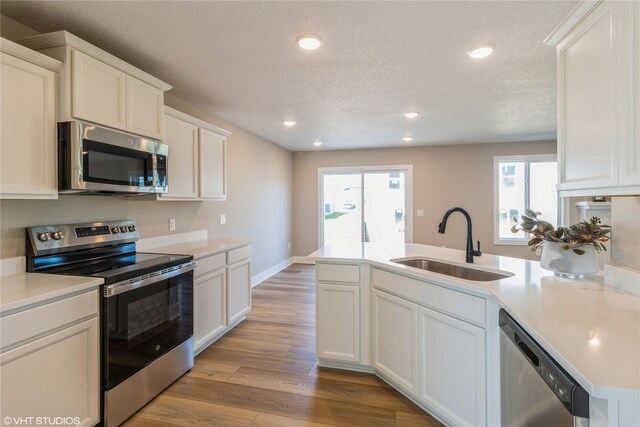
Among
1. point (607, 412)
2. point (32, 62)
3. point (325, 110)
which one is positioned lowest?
point (607, 412)

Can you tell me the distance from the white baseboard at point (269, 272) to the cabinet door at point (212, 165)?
1.89 m

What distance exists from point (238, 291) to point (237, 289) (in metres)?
0.04

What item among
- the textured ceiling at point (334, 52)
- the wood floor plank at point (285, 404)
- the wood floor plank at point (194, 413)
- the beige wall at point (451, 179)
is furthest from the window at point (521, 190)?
the wood floor plank at point (194, 413)

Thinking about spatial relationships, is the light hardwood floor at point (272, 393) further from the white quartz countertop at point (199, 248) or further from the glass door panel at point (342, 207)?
the glass door panel at point (342, 207)

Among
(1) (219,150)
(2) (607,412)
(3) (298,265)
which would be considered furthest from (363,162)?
(2) (607,412)

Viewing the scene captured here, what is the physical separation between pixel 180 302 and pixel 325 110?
8.48 feet

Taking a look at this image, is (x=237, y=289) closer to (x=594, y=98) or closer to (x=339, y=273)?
(x=339, y=273)

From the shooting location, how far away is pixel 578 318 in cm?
116

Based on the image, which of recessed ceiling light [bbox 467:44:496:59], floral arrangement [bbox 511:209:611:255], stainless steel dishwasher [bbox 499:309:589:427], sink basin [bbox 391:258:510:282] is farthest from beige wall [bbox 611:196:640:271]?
recessed ceiling light [bbox 467:44:496:59]

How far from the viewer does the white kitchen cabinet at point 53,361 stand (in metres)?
1.35

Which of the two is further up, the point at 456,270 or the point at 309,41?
the point at 309,41

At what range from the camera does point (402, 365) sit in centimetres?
207

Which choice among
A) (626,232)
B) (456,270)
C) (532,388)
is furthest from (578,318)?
(456,270)

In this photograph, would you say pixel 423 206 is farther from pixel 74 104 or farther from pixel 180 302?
pixel 74 104
